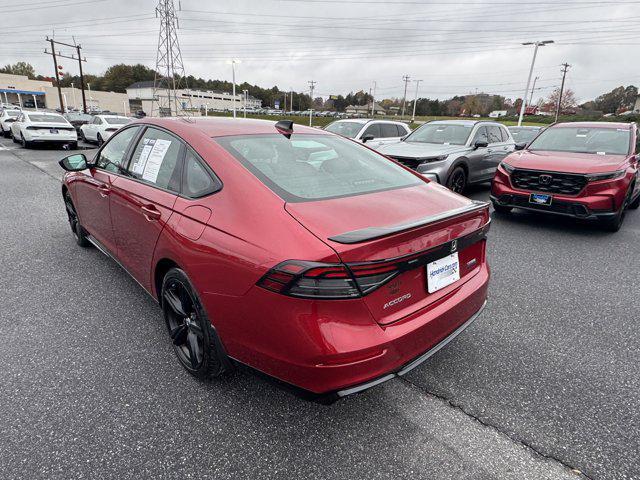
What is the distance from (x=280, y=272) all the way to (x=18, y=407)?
179cm

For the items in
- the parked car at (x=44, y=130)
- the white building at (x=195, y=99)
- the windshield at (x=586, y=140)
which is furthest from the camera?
the white building at (x=195, y=99)

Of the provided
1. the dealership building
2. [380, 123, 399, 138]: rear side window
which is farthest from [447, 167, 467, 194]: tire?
the dealership building

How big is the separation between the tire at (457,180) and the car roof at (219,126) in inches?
187

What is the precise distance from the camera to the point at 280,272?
1.59m

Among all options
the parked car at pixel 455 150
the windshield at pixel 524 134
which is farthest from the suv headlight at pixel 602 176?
the windshield at pixel 524 134

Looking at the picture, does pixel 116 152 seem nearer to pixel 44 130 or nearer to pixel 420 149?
pixel 420 149

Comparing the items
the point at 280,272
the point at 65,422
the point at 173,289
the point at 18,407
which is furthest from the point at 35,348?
the point at 280,272

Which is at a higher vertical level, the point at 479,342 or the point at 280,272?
the point at 280,272

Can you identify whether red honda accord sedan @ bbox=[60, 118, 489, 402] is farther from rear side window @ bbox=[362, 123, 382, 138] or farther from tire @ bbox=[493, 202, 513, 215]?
rear side window @ bbox=[362, 123, 382, 138]

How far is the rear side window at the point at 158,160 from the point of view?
2.41 metres

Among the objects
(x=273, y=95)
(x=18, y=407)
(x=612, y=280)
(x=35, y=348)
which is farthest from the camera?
(x=273, y=95)

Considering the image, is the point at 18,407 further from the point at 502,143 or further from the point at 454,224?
the point at 502,143

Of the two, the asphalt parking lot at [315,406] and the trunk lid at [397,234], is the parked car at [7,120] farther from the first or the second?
the trunk lid at [397,234]

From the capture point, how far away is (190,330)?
7.58 feet
